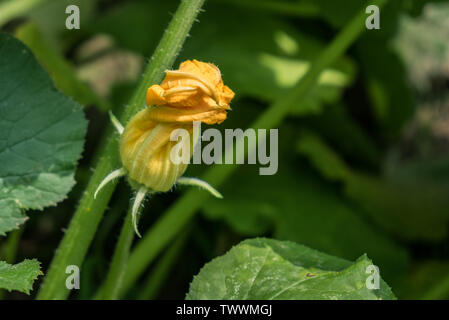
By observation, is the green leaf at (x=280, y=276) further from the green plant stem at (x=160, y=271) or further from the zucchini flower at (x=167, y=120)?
the green plant stem at (x=160, y=271)

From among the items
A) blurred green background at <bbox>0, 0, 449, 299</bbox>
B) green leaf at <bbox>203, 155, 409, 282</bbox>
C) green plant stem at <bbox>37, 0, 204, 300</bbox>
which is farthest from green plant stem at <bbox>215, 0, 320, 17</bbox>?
green plant stem at <bbox>37, 0, 204, 300</bbox>

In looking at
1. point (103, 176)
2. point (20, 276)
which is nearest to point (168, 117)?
point (103, 176)

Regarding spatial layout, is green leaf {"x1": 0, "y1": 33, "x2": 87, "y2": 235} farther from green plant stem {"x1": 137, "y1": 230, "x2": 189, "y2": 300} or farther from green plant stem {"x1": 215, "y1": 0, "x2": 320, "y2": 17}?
green plant stem {"x1": 215, "y1": 0, "x2": 320, "y2": 17}

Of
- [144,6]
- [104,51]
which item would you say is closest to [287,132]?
[144,6]

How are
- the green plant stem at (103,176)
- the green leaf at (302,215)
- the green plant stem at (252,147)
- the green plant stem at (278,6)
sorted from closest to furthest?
the green plant stem at (103,176) → the green plant stem at (252,147) → the green leaf at (302,215) → the green plant stem at (278,6)

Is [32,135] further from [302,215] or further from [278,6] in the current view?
[278,6]

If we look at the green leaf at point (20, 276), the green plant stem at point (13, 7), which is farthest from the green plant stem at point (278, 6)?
the green leaf at point (20, 276)
